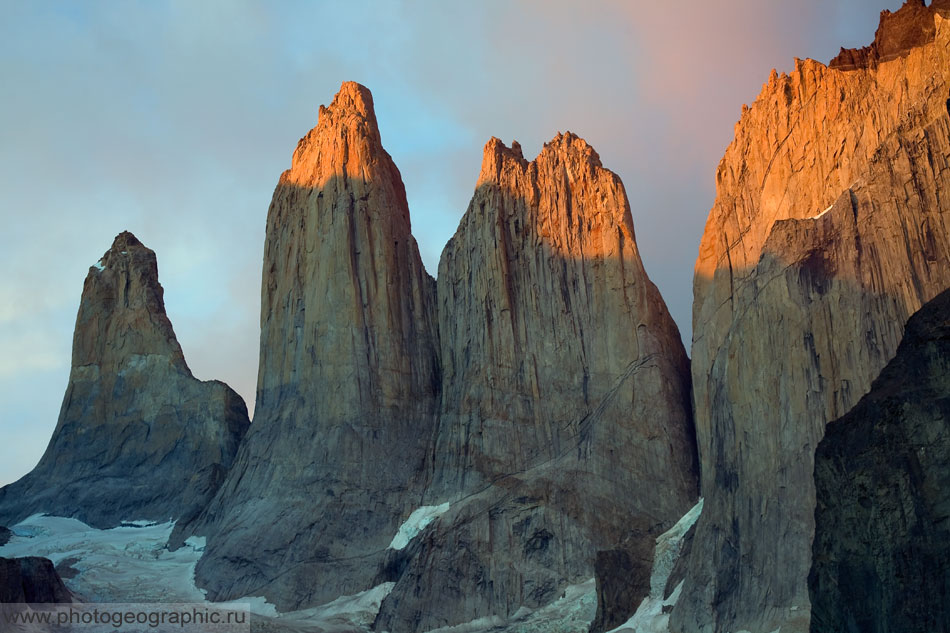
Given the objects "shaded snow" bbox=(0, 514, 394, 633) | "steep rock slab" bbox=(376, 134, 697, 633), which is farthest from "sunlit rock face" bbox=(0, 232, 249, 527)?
"steep rock slab" bbox=(376, 134, 697, 633)

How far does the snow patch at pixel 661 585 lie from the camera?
3875 cm

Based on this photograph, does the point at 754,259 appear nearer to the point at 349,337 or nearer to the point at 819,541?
the point at 819,541

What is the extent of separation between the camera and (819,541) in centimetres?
2502

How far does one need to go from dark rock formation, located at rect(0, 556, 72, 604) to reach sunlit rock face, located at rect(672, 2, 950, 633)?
2535cm

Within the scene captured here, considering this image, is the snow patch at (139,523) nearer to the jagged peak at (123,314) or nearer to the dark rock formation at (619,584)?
the jagged peak at (123,314)

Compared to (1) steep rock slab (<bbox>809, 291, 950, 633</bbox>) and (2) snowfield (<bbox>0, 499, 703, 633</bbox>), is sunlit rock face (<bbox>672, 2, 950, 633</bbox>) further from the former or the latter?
A: (1) steep rock slab (<bbox>809, 291, 950, 633</bbox>)

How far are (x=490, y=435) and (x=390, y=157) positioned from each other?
21.2m

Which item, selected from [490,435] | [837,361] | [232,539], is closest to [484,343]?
[490,435]

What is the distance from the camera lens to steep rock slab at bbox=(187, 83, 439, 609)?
5417cm

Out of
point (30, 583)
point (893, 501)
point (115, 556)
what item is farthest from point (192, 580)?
point (893, 501)

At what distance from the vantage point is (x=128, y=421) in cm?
7156

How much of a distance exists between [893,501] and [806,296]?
1245 cm

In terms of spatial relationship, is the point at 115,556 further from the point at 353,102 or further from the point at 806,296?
the point at 806,296

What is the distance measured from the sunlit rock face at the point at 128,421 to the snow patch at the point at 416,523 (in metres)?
16.0
